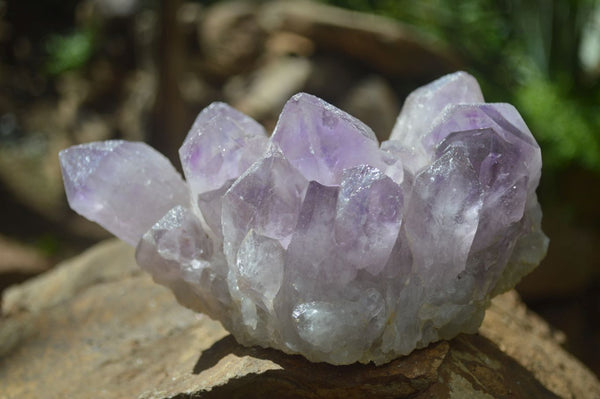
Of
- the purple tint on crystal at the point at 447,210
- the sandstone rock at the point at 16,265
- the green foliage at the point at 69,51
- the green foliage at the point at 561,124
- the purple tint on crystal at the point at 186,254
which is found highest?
the purple tint on crystal at the point at 447,210

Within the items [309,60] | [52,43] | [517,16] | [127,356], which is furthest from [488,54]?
[127,356]

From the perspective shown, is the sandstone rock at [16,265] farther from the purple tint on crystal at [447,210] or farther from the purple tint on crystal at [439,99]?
the purple tint on crystal at [447,210]

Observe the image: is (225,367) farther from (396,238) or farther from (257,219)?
(396,238)

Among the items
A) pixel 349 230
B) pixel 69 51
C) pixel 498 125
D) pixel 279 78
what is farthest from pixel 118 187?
pixel 69 51

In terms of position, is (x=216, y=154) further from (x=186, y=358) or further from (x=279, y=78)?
(x=279, y=78)

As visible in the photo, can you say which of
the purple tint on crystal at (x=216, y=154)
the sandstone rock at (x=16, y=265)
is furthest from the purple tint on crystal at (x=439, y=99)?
the sandstone rock at (x=16, y=265)

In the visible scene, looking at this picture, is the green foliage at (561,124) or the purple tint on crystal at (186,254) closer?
the purple tint on crystal at (186,254)
